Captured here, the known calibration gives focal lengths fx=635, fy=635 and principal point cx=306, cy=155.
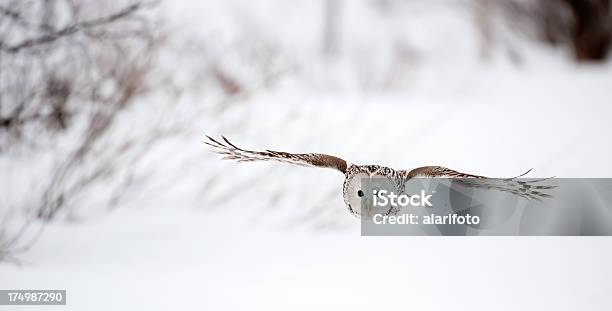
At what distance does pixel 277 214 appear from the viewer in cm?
319

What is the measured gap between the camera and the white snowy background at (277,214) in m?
2.16

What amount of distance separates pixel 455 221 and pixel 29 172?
222 cm

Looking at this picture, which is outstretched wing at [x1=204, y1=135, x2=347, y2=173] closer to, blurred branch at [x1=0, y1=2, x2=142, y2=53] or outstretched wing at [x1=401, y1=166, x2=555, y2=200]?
outstretched wing at [x1=401, y1=166, x2=555, y2=200]

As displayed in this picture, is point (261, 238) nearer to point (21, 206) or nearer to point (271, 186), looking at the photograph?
point (271, 186)

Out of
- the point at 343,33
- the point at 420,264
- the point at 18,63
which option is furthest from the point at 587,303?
the point at 343,33

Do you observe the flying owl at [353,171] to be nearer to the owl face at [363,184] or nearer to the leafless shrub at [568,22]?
the owl face at [363,184]

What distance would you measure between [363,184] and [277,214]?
4.91ft

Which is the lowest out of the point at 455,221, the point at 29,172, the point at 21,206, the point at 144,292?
the point at 144,292

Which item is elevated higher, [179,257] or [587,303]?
[179,257]

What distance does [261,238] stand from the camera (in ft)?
9.42

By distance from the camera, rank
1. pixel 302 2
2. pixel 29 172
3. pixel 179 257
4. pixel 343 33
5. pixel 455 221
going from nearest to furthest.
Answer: pixel 455 221, pixel 179 257, pixel 29 172, pixel 343 33, pixel 302 2

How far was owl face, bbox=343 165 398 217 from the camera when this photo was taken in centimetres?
174

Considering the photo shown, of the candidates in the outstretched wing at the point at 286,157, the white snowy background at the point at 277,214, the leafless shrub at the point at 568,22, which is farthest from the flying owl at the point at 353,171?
the leafless shrub at the point at 568,22

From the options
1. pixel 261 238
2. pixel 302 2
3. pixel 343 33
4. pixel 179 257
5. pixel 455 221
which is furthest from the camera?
pixel 302 2
